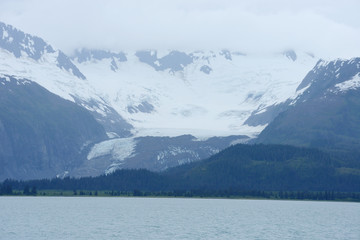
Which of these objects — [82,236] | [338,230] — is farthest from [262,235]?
[82,236]

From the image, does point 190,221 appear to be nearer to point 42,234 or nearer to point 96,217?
point 96,217

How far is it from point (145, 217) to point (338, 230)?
5158 cm

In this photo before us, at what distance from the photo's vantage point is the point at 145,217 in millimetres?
199375

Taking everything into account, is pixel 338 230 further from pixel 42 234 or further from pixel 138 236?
pixel 42 234

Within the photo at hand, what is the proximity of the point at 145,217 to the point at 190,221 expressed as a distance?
15.8 meters

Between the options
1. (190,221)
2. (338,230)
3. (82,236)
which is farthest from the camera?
(190,221)

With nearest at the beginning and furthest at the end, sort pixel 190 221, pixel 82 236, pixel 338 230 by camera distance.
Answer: pixel 82 236
pixel 338 230
pixel 190 221

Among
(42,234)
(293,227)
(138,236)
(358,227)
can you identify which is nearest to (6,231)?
(42,234)

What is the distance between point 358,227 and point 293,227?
1522 cm

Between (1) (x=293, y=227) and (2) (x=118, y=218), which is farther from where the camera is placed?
(2) (x=118, y=218)

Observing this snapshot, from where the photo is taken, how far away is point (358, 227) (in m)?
179

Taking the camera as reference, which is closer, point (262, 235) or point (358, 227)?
point (262, 235)

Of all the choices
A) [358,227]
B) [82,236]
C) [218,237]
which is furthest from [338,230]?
[82,236]

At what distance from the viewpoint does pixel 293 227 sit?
177 m
